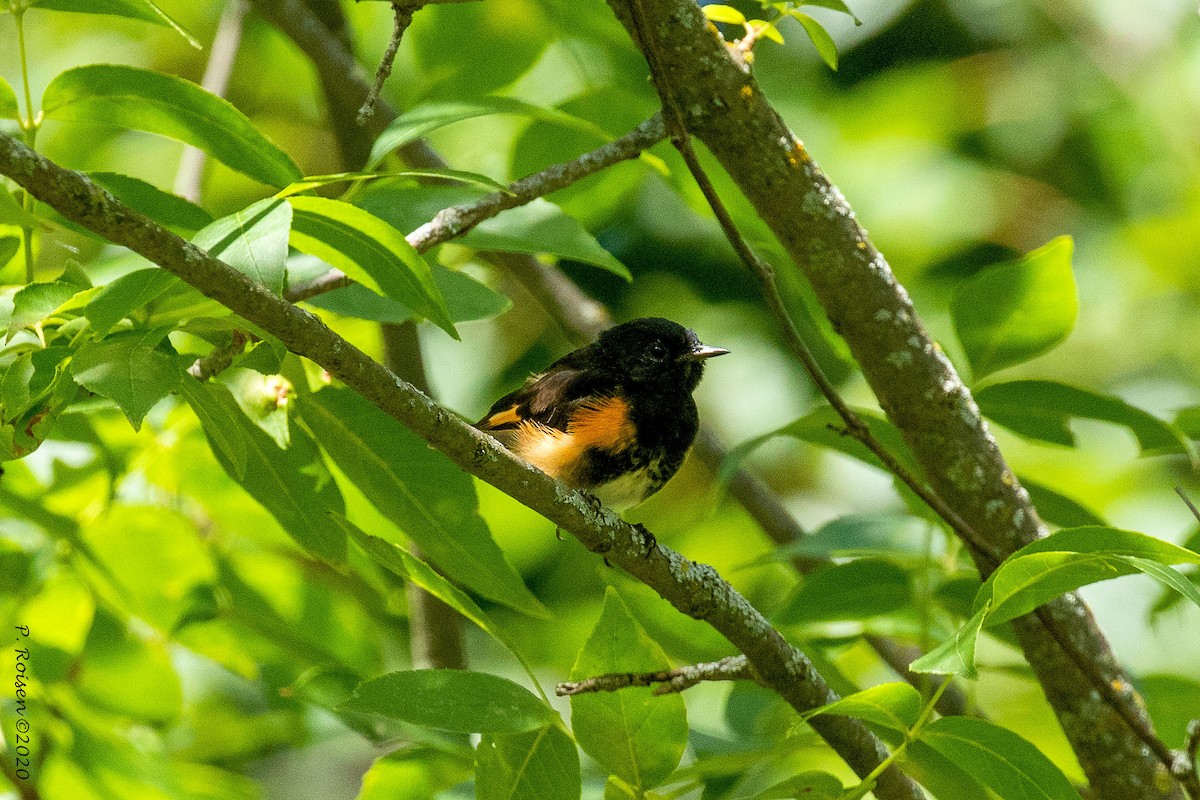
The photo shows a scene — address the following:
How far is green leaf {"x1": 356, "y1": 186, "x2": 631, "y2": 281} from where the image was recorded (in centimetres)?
237

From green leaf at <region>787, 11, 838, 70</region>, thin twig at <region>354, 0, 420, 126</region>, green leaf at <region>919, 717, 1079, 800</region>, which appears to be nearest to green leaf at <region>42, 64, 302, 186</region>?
thin twig at <region>354, 0, 420, 126</region>

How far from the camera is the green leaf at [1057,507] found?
2.78 m

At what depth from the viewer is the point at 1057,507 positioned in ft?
9.25

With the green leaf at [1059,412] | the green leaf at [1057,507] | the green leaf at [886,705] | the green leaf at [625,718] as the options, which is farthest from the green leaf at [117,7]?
the green leaf at [1057,507]

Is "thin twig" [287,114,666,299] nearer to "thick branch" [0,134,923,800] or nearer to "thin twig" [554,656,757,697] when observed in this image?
"thick branch" [0,134,923,800]

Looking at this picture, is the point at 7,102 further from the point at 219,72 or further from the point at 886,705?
the point at 219,72

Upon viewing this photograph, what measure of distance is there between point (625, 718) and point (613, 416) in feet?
5.21

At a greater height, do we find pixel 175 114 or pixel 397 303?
pixel 175 114

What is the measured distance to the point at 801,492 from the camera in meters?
5.44

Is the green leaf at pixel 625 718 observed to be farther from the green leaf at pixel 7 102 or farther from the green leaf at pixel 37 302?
the green leaf at pixel 7 102

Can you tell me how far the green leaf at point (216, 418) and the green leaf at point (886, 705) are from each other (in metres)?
0.89

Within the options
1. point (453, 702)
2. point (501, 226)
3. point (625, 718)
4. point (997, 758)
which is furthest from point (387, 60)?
point (997, 758)

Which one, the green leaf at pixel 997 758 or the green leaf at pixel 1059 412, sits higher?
the green leaf at pixel 1059 412

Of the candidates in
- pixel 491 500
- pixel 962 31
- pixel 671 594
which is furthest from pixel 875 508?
pixel 671 594
